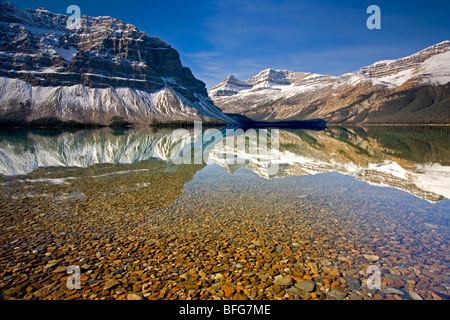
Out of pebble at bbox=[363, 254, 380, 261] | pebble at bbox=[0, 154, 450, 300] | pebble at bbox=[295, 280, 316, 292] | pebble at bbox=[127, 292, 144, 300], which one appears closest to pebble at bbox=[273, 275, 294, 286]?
pebble at bbox=[0, 154, 450, 300]

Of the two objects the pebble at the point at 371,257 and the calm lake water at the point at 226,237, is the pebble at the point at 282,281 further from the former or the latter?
the pebble at the point at 371,257

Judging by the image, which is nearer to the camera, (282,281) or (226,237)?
(282,281)

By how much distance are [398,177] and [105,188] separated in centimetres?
3036

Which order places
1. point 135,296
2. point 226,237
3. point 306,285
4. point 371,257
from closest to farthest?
1. point 135,296
2. point 306,285
3. point 371,257
4. point 226,237

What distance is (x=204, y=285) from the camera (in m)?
9.09

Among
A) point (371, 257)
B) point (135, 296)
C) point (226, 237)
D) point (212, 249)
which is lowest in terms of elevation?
point (135, 296)

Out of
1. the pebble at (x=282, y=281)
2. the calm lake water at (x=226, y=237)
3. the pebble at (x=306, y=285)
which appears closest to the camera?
the pebble at (x=306, y=285)

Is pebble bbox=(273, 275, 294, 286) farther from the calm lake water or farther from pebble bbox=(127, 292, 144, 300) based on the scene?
pebble bbox=(127, 292, 144, 300)

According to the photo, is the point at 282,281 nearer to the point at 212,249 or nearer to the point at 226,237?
the point at 212,249

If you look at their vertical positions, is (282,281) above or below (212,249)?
below

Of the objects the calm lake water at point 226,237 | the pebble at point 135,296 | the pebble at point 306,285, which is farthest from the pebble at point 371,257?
the pebble at point 135,296

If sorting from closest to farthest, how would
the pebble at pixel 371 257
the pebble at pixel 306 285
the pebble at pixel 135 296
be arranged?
the pebble at pixel 135 296
the pebble at pixel 306 285
the pebble at pixel 371 257

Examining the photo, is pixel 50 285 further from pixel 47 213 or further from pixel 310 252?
pixel 310 252

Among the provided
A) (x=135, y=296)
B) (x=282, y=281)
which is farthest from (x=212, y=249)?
(x=135, y=296)
